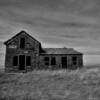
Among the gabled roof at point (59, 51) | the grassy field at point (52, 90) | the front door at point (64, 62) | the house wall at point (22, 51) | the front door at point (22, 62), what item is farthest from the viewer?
the gabled roof at point (59, 51)

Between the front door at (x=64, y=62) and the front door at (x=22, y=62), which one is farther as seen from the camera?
the front door at (x=64, y=62)

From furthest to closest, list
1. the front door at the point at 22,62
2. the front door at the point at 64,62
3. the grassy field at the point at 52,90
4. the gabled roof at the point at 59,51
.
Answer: the gabled roof at the point at 59,51, the front door at the point at 64,62, the front door at the point at 22,62, the grassy field at the point at 52,90

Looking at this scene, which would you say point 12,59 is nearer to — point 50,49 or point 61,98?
point 50,49

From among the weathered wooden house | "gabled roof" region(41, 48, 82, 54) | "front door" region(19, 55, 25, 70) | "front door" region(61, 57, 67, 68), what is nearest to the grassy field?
the weathered wooden house

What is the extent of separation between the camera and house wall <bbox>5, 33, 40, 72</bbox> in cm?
2009

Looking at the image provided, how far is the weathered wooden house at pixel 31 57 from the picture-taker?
793 inches

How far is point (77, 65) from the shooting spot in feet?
69.4

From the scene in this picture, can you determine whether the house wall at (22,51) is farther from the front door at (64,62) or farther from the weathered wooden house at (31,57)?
the front door at (64,62)

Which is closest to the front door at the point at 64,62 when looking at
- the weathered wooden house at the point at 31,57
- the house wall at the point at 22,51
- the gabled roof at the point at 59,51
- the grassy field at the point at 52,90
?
the weathered wooden house at the point at 31,57

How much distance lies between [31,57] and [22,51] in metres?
1.76

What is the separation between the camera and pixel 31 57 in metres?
20.5

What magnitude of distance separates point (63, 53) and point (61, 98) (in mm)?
15367

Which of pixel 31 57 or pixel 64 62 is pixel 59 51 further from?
pixel 31 57

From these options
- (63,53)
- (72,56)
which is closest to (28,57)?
(63,53)
